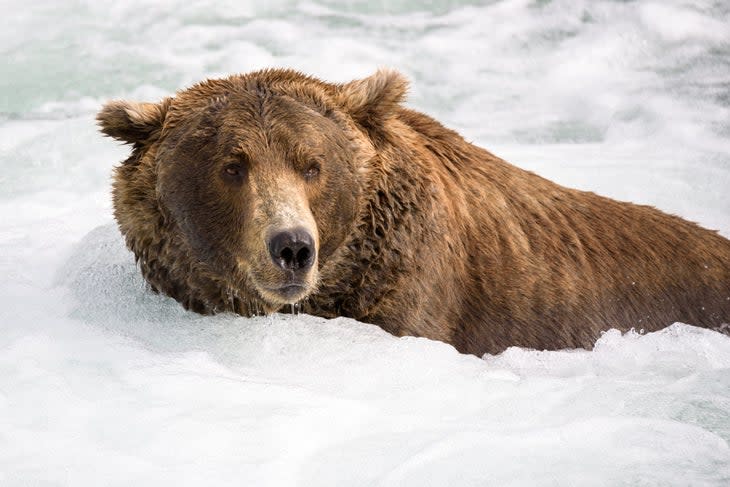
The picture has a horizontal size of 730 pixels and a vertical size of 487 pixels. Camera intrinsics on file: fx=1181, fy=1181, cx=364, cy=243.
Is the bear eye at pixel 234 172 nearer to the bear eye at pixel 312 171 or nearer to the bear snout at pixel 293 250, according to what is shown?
the bear eye at pixel 312 171

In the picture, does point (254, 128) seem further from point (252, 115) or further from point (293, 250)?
point (293, 250)

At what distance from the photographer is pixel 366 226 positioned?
576cm

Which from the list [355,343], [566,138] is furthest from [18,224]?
[566,138]

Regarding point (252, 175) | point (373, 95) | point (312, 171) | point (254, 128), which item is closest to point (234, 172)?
point (252, 175)

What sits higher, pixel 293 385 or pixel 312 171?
pixel 312 171

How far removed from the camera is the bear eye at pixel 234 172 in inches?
210

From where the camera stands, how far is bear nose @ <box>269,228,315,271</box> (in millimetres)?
4973

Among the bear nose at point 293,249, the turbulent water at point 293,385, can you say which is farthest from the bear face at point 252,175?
the turbulent water at point 293,385

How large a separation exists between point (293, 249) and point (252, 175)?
0.49 m

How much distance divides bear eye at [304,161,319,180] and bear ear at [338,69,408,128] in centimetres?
50

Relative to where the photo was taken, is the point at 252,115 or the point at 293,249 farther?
the point at 252,115

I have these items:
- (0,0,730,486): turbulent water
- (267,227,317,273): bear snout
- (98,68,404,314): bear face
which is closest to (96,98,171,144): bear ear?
(98,68,404,314): bear face

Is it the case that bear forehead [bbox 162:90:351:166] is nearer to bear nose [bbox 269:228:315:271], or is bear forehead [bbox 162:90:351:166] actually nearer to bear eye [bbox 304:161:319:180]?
bear eye [bbox 304:161:319:180]

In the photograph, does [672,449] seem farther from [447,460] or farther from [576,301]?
[576,301]
